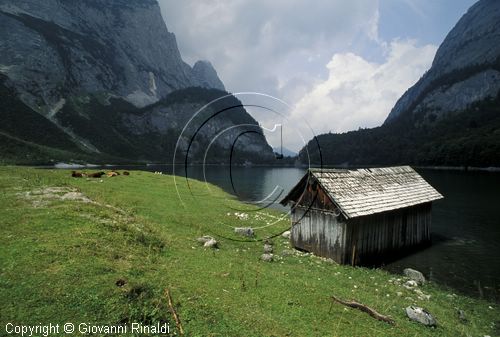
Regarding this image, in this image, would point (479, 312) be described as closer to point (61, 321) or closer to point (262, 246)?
point (262, 246)

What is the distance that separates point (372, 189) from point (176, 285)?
19.7 meters

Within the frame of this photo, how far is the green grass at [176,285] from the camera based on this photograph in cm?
1150

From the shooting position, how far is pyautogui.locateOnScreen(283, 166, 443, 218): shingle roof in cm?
2453

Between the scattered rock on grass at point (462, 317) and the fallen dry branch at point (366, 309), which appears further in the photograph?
the scattered rock on grass at point (462, 317)

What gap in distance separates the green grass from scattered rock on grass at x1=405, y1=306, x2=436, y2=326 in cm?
30

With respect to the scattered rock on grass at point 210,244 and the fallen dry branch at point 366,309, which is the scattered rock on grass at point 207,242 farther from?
the fallen dry branch at point 366,309

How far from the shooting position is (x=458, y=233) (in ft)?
120

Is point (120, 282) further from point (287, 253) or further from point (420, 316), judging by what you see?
point (287, 253)

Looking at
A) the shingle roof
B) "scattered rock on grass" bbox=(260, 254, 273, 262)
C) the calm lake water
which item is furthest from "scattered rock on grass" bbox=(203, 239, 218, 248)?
the shingle roof

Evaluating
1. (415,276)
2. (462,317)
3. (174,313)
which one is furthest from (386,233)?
(174,313)

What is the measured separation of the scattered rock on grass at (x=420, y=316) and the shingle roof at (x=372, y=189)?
8436mm

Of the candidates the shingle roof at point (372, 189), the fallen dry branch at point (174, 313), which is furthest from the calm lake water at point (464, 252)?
the fallen dry branch at point (174, 313)

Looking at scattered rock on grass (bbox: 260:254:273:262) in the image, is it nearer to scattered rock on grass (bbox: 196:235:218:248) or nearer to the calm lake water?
scattered rock on grass (bbox: 196:235:218:248)

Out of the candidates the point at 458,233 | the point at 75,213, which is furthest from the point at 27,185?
the point at 458,233
